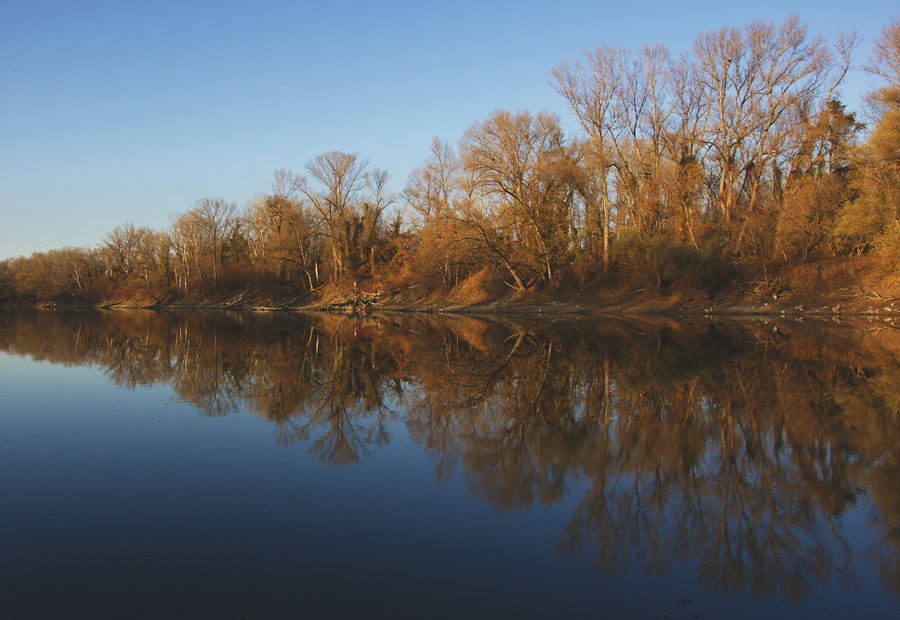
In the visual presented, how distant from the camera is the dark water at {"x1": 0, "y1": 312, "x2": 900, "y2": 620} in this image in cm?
425

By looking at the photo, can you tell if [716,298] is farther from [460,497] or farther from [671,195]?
[460,497]

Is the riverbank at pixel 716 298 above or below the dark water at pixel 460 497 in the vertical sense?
above

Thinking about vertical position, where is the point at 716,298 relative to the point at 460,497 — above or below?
above

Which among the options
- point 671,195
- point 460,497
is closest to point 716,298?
point 671,195

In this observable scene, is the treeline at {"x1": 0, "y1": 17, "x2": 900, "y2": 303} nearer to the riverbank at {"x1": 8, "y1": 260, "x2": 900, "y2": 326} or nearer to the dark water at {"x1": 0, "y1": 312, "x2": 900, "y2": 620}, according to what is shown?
the riverbank at {"x1": 8, "y1": 260, "x2": 900, "y2": 326}

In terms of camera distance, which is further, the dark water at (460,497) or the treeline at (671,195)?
the treeline at (671,195)

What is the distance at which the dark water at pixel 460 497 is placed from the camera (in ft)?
13.9

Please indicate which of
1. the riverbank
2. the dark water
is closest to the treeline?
the riverbank

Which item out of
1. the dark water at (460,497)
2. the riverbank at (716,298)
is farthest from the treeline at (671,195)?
the dark water at (460,497)

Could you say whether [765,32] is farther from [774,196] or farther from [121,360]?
[121,360]

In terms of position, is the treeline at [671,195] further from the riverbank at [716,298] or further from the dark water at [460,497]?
the dark water at [460,497]

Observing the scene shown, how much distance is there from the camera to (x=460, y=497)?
20.1 ft

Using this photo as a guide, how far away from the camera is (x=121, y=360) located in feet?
59.0

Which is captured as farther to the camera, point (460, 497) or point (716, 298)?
point (716, 298)
